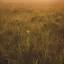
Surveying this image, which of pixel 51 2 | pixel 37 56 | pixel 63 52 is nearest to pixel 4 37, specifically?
pixel 37 56

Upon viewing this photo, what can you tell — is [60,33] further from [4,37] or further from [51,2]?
[51,2]

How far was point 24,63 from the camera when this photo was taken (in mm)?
1976

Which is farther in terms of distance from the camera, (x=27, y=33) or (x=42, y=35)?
(x=27, y=33)

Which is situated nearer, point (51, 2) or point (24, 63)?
point (24, 63)

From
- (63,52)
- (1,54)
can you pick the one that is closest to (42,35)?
(63,52)

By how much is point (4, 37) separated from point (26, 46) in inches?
20.6

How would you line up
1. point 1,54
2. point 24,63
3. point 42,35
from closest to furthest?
point 24,63 < point 1,54 < point 42,35

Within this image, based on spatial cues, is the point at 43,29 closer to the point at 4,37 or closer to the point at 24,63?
the point at 4,37

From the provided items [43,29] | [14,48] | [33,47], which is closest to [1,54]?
[14,48]

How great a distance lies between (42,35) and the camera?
253 cm

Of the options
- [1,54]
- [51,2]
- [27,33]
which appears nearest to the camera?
[1,54]

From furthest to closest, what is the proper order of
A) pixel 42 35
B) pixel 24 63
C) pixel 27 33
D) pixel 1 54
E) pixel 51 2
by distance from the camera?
pixel 51 2 < pixel 27 33 < pixel 42 35 < pixel 1 54 < pixel 24 63

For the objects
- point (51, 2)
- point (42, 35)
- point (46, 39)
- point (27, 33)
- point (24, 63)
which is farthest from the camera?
point (51, 2)

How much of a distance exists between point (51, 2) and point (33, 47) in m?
3.57
